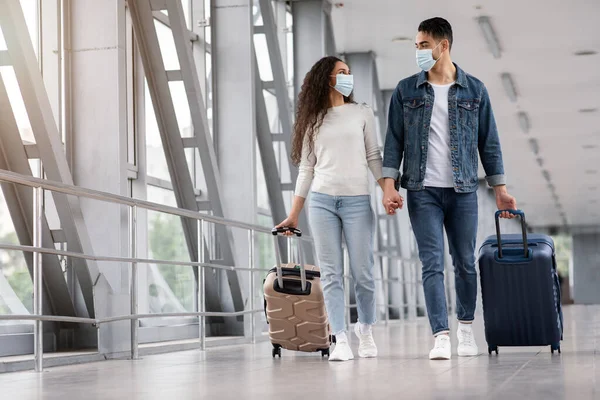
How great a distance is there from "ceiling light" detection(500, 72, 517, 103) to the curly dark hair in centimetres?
934

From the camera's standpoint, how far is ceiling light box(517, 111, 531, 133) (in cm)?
1501

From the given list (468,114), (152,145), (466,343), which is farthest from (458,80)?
(152,145)

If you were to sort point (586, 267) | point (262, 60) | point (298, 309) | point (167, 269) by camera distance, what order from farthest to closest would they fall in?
point (586, 267) < point (262, 60) < point (167, 269) < point (298, 309)

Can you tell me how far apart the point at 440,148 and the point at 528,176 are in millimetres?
17898

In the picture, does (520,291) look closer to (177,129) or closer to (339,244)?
(339,244)

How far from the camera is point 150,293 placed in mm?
6344

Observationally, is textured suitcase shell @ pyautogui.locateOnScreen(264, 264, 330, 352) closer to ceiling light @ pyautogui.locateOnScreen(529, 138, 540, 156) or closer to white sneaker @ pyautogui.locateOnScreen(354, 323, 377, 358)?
white sneaker @ pyautogui.locateOnScreen(354, 323, 377, 358)

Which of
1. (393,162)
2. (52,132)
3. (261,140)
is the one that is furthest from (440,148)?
(261,140)

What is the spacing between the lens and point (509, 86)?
13.3m

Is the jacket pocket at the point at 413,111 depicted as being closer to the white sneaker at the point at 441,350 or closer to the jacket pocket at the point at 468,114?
the jacket pocket at the point at 468,114

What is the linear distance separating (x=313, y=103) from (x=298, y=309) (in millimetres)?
884

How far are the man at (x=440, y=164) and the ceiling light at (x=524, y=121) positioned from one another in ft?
37.9

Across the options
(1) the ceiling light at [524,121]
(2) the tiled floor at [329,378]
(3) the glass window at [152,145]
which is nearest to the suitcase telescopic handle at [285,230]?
(2) the tiled floor at [329,378]

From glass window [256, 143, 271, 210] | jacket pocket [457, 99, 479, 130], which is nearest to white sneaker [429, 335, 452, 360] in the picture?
jacket pocket [457, 99, 479, 130]
